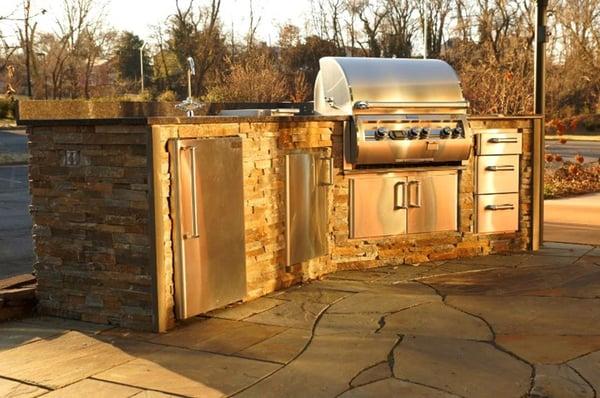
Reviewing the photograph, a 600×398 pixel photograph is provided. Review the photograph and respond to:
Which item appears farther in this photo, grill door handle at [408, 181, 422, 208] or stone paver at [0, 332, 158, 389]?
grill door handle at [408, 181, 422, 208]

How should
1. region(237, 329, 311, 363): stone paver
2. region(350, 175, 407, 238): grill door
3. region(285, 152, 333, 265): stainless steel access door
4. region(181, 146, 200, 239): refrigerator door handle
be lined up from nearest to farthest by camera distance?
region(237, 329, 311, 363): stone paver, region(181, 146, 200, 239): refrigerator door handle, region(285, 152, 333, 265): stainless steel access door, region(350, 175, 407, 238): grill door

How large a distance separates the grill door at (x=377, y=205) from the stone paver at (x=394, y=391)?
345 cm

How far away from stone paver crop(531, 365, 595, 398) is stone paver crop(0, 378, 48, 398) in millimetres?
2980

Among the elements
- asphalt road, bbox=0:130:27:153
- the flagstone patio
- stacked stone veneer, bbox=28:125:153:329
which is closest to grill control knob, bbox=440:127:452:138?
the flagstone patio

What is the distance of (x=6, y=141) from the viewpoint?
33625mm

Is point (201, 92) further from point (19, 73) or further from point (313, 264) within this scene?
point (313, 264)

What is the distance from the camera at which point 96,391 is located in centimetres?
458

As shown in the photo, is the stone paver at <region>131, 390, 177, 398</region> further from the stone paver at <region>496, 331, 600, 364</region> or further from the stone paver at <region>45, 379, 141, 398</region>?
the stone paver at <region>496, 331, 600, 364</region>

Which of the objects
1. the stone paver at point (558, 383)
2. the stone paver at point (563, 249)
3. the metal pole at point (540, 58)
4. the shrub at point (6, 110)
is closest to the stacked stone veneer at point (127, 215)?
the stone paver at point (558, 383)

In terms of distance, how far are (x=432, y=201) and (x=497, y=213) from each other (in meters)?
0.97

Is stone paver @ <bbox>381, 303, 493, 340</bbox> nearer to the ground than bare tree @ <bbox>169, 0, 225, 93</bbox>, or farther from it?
nearer to the ground

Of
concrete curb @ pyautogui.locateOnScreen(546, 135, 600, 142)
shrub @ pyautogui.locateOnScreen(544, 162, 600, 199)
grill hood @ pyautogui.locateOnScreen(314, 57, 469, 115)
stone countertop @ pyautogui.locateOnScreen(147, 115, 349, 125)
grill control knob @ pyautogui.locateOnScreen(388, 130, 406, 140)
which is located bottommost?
shrub @ pyautogui.locateOnScreen(544, 162, 600, 199)

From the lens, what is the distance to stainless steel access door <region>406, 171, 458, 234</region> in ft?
26.8

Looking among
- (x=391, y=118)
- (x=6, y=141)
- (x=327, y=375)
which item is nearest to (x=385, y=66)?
(x=391, y=118)
